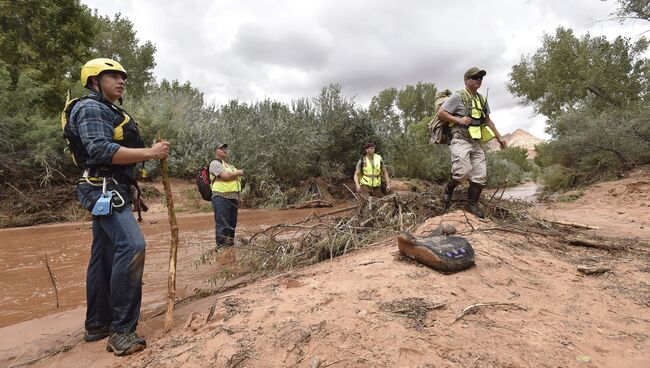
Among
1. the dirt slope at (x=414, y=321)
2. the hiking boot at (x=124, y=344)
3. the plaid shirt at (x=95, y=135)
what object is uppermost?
the plaid shirt at (x=95, y=135)

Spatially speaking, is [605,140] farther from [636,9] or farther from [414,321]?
[414,321]

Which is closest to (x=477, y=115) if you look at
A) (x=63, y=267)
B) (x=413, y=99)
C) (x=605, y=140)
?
(x=63, y=267)

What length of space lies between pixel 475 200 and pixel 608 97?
13621 mm

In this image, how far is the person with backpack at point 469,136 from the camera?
14.8 ft

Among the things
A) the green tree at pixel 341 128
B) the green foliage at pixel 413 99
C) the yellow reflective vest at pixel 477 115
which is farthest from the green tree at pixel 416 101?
the yellow reflective vest at pixel 477 115

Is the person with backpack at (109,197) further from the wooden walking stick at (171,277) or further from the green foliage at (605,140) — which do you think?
the green foliage at (605,140)

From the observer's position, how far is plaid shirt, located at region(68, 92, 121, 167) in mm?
2350

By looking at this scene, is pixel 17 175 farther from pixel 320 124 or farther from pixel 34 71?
pixel 320 124

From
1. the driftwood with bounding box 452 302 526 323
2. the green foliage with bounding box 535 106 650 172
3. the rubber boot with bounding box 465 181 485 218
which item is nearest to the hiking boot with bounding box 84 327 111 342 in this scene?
the driftwood with bounding box 452 302 526 323

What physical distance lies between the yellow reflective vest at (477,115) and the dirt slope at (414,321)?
6.15 ft

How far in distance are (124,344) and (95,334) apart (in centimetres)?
47

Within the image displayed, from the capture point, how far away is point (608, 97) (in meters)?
14.3

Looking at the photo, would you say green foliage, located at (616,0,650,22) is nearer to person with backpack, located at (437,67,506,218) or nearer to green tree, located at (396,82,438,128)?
person with backpack, located at (437,67,506,218)

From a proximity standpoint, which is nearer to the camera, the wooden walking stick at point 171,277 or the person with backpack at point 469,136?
the wooden walking stick at point 171,277
